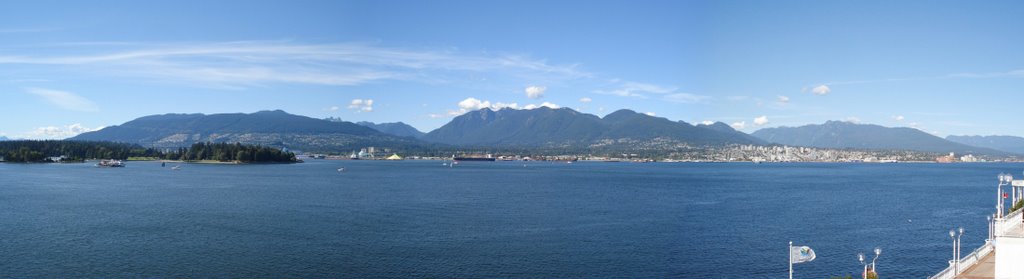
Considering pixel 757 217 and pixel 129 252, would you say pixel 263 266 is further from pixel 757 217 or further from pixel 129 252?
pixel 757 217

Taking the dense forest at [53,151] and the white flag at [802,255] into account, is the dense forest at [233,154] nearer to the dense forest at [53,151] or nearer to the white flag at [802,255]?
the dense forest at [53,151]

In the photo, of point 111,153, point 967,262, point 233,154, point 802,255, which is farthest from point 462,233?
point 111,153

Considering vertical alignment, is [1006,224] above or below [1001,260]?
above

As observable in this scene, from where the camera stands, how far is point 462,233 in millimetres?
36312

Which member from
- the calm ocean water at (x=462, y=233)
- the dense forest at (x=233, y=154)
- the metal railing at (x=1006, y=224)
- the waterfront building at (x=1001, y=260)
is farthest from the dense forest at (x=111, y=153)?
the metal railing at (x=1006, y=224)

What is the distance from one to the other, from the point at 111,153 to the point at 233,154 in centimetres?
3058

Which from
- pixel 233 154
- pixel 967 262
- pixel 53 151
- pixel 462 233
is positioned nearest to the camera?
pixel 967 262

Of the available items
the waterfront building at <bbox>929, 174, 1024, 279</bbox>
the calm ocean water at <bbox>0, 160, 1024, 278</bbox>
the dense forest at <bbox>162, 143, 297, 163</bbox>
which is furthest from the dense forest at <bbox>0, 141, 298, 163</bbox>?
the waterfront building at <bbox>929, 174, 1024, 279</bbox>

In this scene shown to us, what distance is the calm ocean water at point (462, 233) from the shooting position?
2764 centimetres

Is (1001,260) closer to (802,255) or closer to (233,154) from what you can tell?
(802,255)

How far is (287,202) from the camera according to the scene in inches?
2096

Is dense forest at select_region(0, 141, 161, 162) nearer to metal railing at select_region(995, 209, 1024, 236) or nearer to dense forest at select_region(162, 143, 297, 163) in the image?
dense forest at select_region(162, 143, 297, 163)

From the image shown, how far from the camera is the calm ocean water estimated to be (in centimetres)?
2764

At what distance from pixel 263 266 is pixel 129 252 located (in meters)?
6.81
